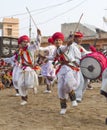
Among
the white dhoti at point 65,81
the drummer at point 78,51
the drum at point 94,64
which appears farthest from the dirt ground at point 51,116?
the drum at point 94,64

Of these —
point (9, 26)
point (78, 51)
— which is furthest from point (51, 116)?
point (9, 26)

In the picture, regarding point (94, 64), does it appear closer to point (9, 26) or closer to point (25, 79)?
point (25, 79)

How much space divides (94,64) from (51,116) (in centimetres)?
196

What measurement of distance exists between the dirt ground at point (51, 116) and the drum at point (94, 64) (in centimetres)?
76

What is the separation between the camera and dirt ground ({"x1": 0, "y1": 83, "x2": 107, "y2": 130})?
696 centimetres

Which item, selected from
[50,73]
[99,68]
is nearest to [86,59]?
[99,68]

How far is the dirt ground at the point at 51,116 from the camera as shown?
696cm

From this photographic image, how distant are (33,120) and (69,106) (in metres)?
1.77

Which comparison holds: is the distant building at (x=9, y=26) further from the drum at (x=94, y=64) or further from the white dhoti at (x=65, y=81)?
the white dhoti at (x=65, y=81)

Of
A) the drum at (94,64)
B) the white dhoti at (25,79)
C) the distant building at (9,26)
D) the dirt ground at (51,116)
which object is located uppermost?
the distant building at (9,26)

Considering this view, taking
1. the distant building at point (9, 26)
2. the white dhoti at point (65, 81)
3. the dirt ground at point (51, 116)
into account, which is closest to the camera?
the dirt ground at point (51, 116)

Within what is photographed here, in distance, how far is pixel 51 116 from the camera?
25.9 ft

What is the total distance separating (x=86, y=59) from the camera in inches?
366

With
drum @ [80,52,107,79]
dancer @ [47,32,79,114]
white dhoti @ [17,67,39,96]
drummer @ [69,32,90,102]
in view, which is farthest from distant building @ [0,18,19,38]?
dancer @ [47,32,79,114]
